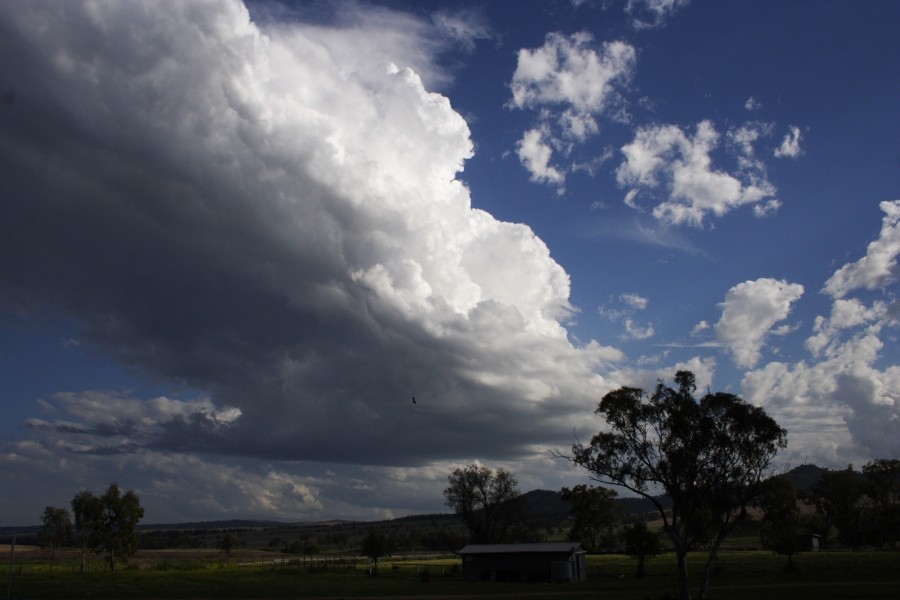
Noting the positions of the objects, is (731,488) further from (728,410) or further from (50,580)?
(50,580)

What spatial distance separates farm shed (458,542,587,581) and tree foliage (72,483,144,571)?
145 feet

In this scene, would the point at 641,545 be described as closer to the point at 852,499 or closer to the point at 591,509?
the point at 591,509

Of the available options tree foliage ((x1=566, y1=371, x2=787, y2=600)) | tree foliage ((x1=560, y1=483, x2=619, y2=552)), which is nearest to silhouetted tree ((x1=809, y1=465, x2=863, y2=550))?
tree foliage ((x1=560, y1=483, x2=619, y2=552))

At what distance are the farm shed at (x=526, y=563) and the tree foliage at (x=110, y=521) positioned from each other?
44.3m

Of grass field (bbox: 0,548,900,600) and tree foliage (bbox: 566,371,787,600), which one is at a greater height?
tree foliage (bbox: 566,371,787,600)

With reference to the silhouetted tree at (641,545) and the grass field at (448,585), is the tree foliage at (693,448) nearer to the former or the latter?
the grass field at (448,585)

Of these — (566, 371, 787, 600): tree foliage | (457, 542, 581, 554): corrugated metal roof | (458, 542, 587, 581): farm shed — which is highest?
(566, 371, 787, 600): tree foliage

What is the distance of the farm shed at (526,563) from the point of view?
75.6 meters

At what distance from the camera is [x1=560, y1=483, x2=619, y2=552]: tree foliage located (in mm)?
110750

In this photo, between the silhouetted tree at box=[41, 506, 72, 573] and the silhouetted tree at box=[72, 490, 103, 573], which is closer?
the silhouetted tree at box=[72, 490, 103, 573]

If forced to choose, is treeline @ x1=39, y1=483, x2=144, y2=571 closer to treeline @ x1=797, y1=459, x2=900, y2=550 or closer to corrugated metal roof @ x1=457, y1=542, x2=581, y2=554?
corrugated metal roof @ x1=457, y1=542, x2=581, y2=554

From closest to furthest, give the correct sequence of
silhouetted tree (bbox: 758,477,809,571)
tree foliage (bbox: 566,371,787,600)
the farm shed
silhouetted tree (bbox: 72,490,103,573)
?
tree foliage (bbox: 566,371,787,600) → silhouetted tree (bbox: 758,477,809,571) → the farm shed → silhouetted tree (bbox: 72,490,103,573)

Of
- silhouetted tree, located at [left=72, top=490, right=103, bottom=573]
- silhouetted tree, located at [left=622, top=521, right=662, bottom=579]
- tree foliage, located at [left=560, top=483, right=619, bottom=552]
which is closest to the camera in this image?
silhouetted tree, located at [left=622, top=521, right=662, bottom=579]

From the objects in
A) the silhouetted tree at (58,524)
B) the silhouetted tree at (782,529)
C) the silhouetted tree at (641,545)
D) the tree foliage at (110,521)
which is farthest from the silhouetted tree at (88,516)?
the silhouetted tree at (782,529)
